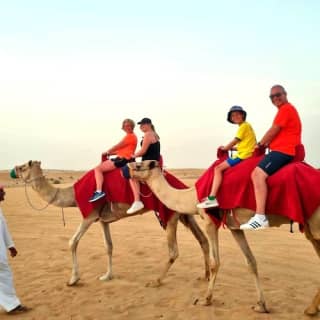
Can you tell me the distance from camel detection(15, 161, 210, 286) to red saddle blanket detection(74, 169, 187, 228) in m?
0.13

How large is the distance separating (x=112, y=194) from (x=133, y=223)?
366 inches

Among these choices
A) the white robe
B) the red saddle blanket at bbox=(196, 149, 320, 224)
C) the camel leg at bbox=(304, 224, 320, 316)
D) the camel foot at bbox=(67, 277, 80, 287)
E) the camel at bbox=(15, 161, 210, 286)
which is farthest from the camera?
the camel at bbox=(15, 161, 210, 286)

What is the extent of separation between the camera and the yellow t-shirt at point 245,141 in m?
6.88

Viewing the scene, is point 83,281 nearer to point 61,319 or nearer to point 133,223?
point 61,319

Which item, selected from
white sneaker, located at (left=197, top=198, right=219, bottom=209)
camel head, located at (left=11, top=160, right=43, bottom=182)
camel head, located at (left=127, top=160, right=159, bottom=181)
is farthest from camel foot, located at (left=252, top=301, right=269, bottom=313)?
Answer: camel head, located at (left=11, top=160, right=43, bottom=182)

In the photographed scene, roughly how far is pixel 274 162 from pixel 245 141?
0.72 meters

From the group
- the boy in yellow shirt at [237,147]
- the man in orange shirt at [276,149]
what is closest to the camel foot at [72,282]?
the boy in yellow shirt at [237,147]

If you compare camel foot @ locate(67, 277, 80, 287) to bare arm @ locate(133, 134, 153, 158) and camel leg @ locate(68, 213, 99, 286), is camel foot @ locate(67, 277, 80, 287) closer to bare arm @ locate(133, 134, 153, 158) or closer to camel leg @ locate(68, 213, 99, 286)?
camel leg @ locate(68, 213, 99, 286)

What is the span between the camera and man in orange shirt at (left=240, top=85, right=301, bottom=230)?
626cm

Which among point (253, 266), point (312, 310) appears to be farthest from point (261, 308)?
point (312, 310)

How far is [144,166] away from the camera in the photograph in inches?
299

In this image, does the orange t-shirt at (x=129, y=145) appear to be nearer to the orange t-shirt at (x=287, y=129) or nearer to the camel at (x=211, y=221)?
the camel at (x=211, y=221)

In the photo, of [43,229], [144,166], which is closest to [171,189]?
[144,166]

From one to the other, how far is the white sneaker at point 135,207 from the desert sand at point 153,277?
1368mm
